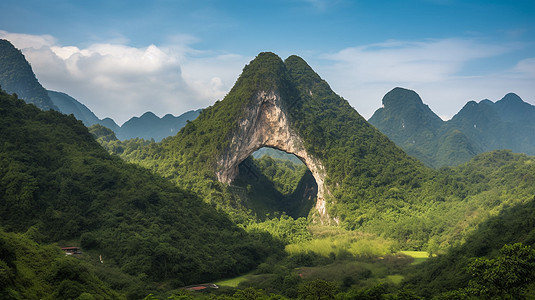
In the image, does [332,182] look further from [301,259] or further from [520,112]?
[520,112]

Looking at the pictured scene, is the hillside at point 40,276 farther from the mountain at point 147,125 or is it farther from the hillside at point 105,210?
the mountain at point 147,125

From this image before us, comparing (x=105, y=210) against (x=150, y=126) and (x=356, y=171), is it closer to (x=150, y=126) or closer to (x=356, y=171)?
(x=356, y=171)

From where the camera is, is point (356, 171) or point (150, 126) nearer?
point (356, 171)

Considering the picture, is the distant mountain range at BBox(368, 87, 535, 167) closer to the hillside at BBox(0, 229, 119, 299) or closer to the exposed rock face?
the exposed rock face

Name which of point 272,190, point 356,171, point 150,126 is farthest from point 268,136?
point 150,126

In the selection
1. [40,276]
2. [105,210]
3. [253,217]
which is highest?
[105,210]

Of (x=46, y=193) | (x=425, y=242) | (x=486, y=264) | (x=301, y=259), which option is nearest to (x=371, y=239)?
(x=425, y=242)
